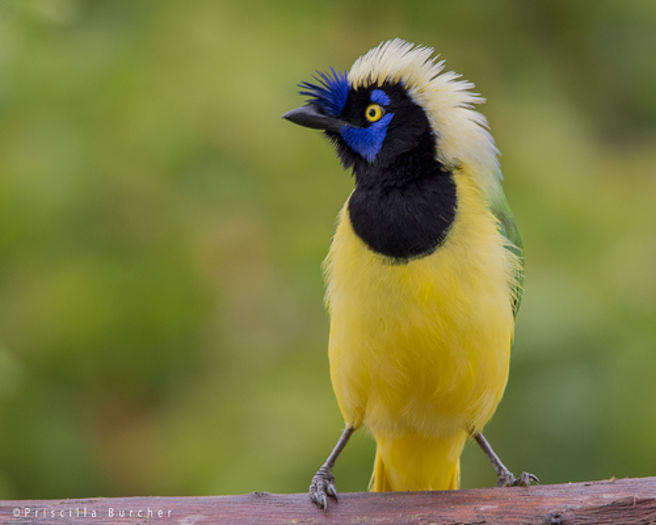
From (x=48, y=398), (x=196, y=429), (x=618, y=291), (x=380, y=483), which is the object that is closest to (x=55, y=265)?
(x=48, y=398)

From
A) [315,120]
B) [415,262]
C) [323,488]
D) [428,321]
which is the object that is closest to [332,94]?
[315,120]

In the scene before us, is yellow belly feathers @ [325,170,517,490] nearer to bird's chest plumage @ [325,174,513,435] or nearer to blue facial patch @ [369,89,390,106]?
Result: bird's chest plumage @ [325,174,513,435]

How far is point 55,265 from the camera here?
19.4ft

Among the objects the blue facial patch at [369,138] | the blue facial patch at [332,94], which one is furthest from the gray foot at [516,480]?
the blue facial patch at [332,94]

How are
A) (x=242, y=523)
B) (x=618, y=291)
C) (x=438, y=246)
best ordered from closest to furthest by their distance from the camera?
1. (x=242, y=523)
2. (x=438, y=246)
3. (x=618, y=291)

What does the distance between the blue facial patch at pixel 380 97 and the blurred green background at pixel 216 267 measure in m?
1.87

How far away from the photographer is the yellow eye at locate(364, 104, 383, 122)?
4.30m

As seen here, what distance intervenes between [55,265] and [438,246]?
9.46 ft

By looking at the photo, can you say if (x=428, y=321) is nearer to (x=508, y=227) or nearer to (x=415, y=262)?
(x=415, y=262)

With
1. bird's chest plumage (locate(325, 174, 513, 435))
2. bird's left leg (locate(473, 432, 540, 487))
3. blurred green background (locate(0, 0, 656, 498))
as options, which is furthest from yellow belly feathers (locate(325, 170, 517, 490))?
blurred green background (locate(0, 0, 656, 498))

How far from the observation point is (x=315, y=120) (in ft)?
14.3

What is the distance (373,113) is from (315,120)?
27cm

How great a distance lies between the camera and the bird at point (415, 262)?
12.9 feet

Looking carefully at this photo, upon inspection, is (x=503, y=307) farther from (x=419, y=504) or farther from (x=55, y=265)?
(x=55, y=265)
